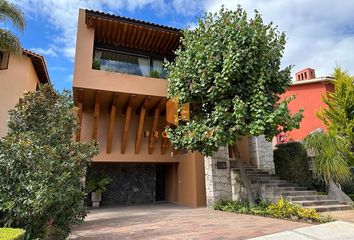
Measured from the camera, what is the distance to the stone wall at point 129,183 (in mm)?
15398

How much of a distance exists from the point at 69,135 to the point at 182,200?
8.75m

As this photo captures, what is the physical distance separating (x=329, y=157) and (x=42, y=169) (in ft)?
32.4

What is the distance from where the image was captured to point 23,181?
16.1 ft

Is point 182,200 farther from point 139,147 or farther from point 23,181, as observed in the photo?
point 23,181

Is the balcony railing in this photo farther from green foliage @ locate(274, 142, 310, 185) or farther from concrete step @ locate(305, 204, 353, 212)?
concrete step @ locate(305, 204, 353, 212)

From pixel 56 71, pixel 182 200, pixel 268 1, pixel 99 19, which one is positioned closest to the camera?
pixel 268 1

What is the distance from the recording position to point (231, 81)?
29.7 feet

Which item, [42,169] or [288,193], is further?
[288,193]

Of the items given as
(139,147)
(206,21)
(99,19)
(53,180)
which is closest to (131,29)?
(99,19)

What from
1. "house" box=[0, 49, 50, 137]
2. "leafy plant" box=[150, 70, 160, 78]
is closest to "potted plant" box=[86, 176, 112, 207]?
"house" box=[0, 49, 50, 137]

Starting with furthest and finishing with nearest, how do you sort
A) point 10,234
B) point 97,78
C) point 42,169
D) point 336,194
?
point 97,78 < point 336,194 < point 42,169 < point 10,234

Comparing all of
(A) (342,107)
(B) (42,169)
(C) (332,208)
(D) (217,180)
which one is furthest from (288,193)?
(B) (42,169)

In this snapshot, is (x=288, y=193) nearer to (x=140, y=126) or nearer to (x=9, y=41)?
(x=140, y=126)

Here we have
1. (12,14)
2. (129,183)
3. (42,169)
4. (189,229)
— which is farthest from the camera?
(129,183)
